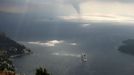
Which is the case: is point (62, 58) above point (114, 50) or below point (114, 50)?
below

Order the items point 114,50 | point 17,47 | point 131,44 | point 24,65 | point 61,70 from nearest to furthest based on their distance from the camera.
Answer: point 61,70, point 24,65, point 17,47, point 114,50, point 131,44

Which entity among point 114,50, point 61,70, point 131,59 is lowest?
point 61,70

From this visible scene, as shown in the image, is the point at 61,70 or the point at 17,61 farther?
the point at 17,61

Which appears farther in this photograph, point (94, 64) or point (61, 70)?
point (94, 64)

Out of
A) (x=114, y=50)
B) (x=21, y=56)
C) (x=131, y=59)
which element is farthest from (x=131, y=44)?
(x=21, y=56)

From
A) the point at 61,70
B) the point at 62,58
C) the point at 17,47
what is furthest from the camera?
the point at 17,47

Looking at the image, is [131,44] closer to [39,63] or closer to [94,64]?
[94,64]

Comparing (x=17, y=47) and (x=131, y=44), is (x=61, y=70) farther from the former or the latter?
(x=131, y=44)

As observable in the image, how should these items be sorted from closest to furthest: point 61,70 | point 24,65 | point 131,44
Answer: point 61,70
point 24,65
point 131,44

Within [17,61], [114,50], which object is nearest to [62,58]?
[17,61]
